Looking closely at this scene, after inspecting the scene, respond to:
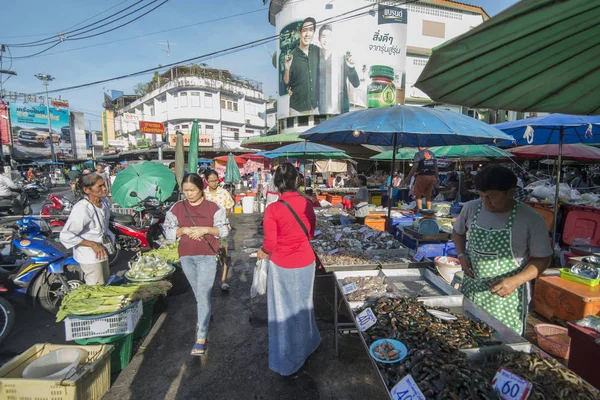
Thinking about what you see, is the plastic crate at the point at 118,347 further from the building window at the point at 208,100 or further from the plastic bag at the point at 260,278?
the building window at the point at 208,100

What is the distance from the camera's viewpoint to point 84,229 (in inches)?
129

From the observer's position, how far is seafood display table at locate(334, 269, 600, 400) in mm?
1520

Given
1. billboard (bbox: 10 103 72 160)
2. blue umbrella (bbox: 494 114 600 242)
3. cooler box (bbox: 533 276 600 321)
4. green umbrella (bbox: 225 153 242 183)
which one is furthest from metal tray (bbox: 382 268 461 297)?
billboard (bbox: 10 103 72 160)

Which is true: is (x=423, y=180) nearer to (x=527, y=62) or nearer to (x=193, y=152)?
(x=193, y=152)

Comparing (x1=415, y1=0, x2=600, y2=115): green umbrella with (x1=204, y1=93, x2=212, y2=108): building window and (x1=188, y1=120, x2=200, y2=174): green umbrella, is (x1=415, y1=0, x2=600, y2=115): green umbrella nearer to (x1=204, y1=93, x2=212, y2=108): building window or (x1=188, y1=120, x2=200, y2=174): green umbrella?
(x1=188, y1=120, x2=200, y2=174): green umbrella

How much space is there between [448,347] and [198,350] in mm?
2546

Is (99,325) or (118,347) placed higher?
(99,325)

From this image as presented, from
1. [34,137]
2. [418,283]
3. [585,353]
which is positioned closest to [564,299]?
[585,353]

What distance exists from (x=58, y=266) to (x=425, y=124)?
5.17 metres

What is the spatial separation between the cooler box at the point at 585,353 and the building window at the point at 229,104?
35.2 metres

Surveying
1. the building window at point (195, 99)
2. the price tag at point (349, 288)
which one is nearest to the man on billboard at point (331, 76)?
the building window at point (195, 99)

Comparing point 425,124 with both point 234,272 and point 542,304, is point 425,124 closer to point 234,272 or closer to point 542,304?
point 542,304

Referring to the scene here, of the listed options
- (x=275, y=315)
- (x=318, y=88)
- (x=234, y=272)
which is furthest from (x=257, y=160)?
(x=275, y=315)

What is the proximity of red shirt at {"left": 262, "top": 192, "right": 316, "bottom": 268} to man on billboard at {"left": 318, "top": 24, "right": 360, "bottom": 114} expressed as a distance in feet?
66.4
